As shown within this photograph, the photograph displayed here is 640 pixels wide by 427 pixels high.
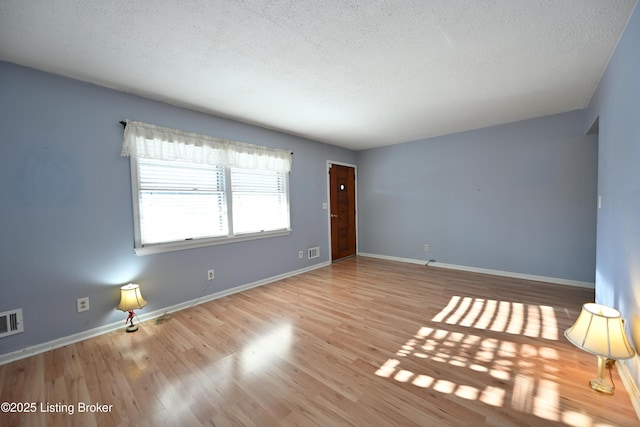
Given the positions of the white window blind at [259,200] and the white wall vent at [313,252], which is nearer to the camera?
the white window blind at [259,200]

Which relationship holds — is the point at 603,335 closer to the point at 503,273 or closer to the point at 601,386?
the point at 601,386

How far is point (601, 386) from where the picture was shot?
5.05ft

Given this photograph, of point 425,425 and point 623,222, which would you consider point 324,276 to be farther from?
point 623,222

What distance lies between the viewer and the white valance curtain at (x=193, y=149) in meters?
2.59

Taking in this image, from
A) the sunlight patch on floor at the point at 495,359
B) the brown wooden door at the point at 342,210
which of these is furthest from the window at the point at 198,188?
the sunlight patch on floor at the point at 495,359

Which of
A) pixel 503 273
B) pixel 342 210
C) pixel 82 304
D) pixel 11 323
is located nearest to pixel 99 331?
pixel 82 304

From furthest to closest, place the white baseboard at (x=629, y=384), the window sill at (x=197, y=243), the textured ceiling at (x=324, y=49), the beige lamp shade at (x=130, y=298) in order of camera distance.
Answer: the window sill at (x=197, y=243), the beige lamp shade at (x=130, y=298), the textured ceiling at (x=324, y=49), the white baseboard at (x=629, y=384)

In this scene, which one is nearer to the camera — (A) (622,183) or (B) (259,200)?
(A) (622,183)

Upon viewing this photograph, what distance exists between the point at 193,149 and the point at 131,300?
5.91 feet

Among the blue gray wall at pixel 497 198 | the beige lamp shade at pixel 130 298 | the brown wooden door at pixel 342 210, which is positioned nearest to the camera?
the beige lamp shade at pixel 130 298

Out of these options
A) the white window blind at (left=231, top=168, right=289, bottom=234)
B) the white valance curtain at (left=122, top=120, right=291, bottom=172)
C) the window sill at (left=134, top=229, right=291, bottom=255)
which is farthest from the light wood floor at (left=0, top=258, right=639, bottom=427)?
the white valance curtain at (left=122, top=120, right=291, bottom=172)

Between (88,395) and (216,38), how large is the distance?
8.61ft

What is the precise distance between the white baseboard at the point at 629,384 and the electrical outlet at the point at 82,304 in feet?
13.6

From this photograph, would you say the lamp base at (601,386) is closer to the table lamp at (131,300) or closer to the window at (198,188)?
the window at (198,188)
